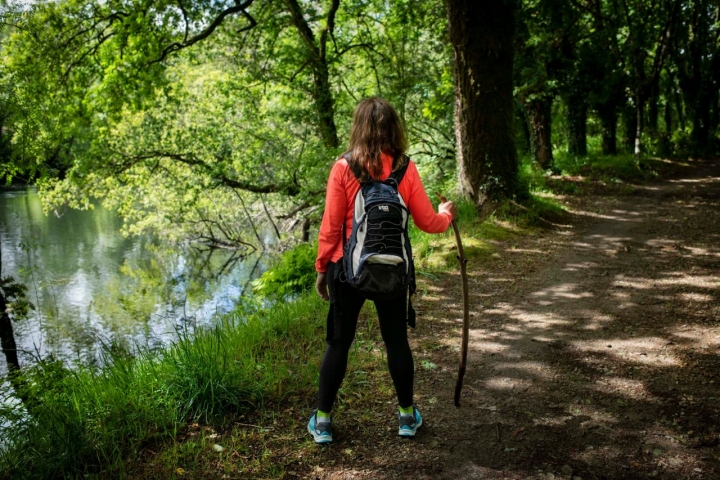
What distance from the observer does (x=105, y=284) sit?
1353 centimetres

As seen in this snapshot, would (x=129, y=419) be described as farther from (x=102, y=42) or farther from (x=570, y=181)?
(x=570, y=181)

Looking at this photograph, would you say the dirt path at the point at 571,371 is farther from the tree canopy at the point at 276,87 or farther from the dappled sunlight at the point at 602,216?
the tree canopy at the point at 276,87

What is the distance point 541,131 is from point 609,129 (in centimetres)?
400

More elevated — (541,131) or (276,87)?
(276,87)

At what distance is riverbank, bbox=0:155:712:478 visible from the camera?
109 inches

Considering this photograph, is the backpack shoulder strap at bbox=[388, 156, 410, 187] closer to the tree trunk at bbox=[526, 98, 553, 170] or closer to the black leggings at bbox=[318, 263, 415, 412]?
the black leggings at bbox=[318, 263, 415, 412]

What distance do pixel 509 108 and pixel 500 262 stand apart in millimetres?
A: 2499

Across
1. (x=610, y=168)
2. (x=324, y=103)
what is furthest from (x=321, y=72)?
(x=610, y=168)

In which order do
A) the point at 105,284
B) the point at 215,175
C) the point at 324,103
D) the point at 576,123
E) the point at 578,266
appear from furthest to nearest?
the point at 576,123, the point at 105,284, the point at 215,175, the point at 324,103, the point at 578,266

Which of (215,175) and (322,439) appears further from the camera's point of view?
(215,175)

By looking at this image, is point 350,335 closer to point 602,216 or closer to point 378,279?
point 378,279

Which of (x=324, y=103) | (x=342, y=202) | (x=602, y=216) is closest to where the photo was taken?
(x=342, y=202)

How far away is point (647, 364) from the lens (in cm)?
378

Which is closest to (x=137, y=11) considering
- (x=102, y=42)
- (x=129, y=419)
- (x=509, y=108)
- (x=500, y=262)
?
(x=102, y=42)
